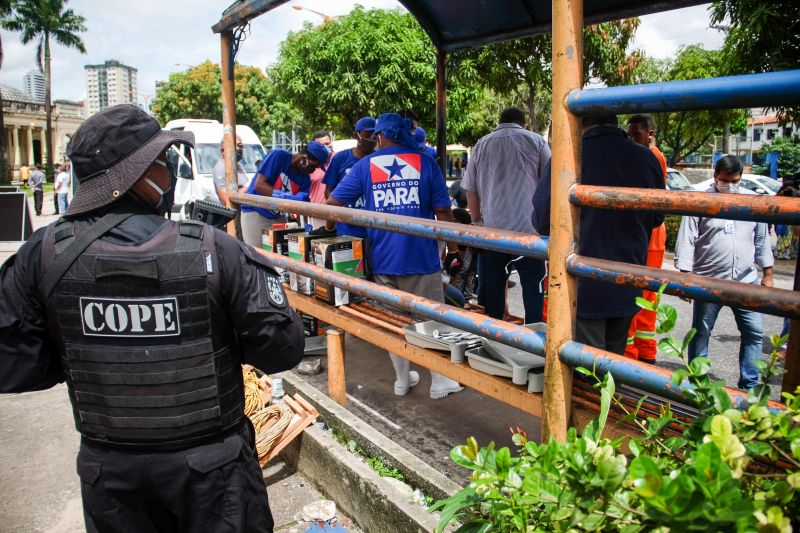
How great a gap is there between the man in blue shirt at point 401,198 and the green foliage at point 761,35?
5484 mm

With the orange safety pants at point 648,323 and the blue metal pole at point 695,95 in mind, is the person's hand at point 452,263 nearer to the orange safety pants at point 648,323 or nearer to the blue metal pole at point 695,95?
the orange safety pants at point 648,323

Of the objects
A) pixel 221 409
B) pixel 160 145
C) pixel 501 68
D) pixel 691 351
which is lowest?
pixel 691 351

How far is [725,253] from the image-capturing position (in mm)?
4914

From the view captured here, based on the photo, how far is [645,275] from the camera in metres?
1.95

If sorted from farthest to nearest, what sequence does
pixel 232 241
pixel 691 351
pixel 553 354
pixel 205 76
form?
pixel 205 76 < pixel 691 351 < pixel 553 354 < pixel 232 241

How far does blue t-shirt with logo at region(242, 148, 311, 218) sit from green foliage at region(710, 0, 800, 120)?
5479 millimetres

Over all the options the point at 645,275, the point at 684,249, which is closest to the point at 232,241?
the point at 645,275

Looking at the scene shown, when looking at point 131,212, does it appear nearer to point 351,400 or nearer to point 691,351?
point 351,400

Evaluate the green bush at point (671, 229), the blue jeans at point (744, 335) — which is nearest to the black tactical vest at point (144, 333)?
the blue jeans at point (744, 335)

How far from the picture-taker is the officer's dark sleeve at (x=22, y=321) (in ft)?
6.51

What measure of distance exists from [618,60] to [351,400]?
31.5 feet

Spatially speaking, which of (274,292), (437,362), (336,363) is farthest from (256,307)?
(336,363)

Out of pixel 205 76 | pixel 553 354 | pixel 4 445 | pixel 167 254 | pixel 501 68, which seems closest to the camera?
pixel 167 254

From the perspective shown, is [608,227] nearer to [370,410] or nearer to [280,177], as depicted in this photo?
[370,410]
